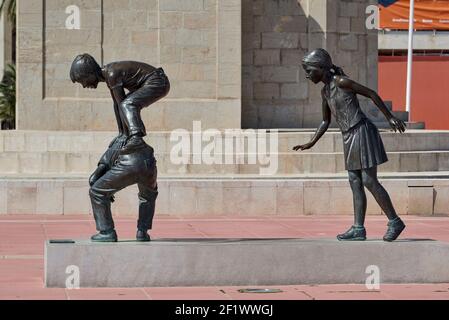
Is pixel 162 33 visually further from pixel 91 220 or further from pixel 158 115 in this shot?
pixel 91 220

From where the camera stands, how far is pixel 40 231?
16.8 metres

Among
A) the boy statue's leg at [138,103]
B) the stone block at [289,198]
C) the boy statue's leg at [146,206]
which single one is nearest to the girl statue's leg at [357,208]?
the boy statue's leg at [146,206]

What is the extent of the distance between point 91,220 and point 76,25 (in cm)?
538

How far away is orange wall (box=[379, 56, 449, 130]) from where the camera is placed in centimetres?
4631

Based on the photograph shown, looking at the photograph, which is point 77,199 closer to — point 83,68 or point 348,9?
point 83,68

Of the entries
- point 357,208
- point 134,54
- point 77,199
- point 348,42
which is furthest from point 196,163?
point 357,208

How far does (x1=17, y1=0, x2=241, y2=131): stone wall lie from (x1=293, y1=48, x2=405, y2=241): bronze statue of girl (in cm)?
1019

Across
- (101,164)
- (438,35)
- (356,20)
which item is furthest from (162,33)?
(438,35)

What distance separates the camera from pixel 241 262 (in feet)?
39.3

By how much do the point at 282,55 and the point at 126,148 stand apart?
1227 centimetres

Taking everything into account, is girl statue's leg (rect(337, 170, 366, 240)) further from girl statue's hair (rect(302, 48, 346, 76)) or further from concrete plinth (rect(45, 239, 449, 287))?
girl statue's hair (rect(302, 48, 346, 76))

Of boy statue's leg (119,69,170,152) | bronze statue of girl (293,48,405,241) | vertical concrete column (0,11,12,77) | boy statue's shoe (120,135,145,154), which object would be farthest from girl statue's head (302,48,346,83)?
vertical concrete column (0,11,12,77)

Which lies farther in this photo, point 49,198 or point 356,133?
point 49,198
